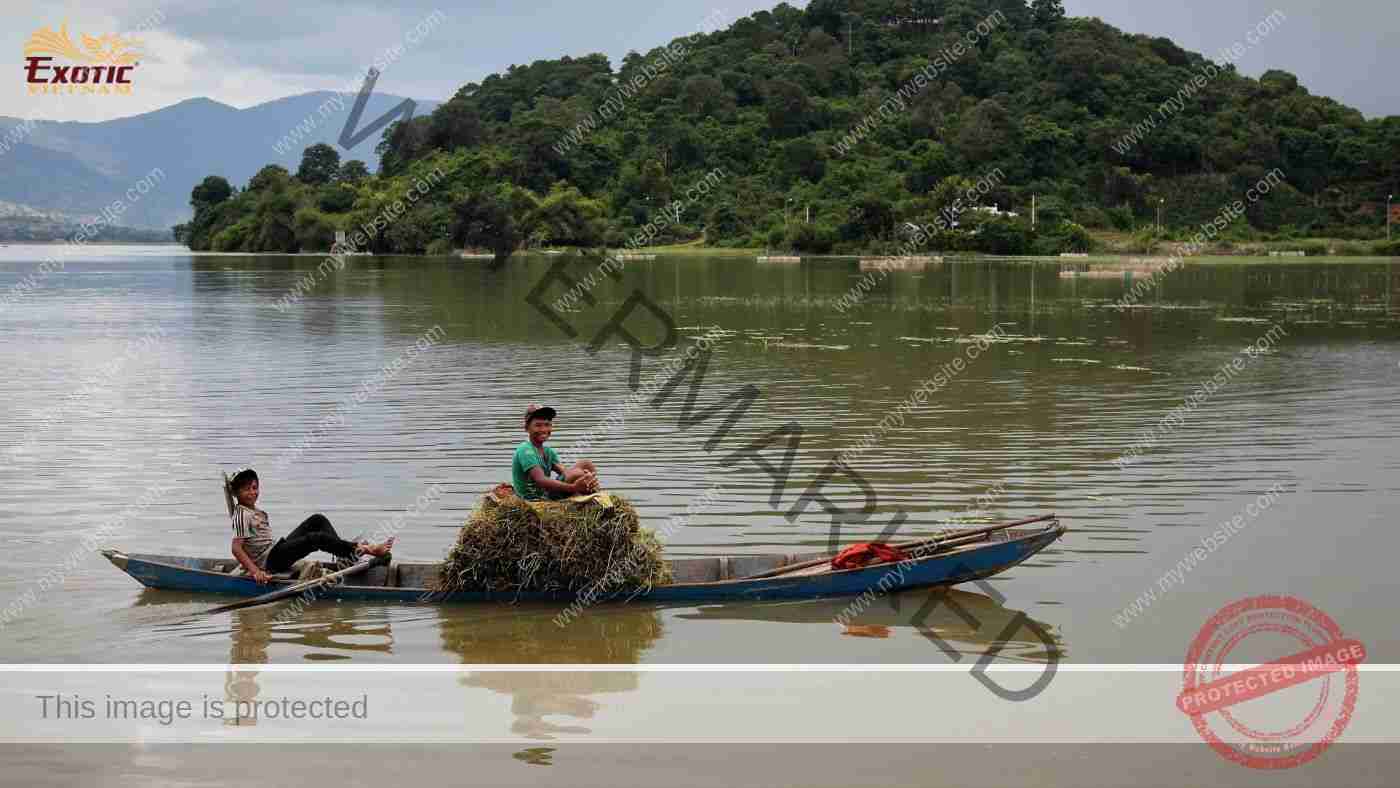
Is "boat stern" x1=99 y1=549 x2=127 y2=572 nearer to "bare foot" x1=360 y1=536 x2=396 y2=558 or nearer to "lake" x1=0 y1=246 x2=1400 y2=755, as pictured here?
"lake" x1=0 y1=246 x2=1400 y2=755

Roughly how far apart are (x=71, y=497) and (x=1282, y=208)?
13862cm

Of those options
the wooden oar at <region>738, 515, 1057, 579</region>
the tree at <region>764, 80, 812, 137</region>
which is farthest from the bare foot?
the tree at <region>764, 80, 812, 137</region>

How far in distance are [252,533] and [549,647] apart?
2.74 m

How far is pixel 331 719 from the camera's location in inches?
287

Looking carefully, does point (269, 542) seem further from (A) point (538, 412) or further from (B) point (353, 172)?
(B) point (353, 172)

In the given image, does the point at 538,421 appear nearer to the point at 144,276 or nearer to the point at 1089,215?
the point at 144,276

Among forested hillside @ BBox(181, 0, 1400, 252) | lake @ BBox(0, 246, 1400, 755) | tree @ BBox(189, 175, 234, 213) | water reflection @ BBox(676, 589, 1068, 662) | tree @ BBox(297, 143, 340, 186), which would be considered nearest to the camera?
water reflection @ BBox(676, 589, 1068, 662)

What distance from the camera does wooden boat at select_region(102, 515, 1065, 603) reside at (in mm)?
10766

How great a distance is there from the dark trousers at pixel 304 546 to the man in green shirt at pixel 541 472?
1.45 meters

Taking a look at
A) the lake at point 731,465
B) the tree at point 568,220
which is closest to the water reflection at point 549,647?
the lake at point 731,465

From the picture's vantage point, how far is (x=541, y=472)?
1106cm

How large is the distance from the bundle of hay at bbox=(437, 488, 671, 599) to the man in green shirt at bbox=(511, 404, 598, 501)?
0.66 feet

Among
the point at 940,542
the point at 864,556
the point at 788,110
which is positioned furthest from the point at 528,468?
the point at 788,110

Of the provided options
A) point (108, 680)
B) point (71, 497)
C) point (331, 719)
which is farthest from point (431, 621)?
point (71, 497)
